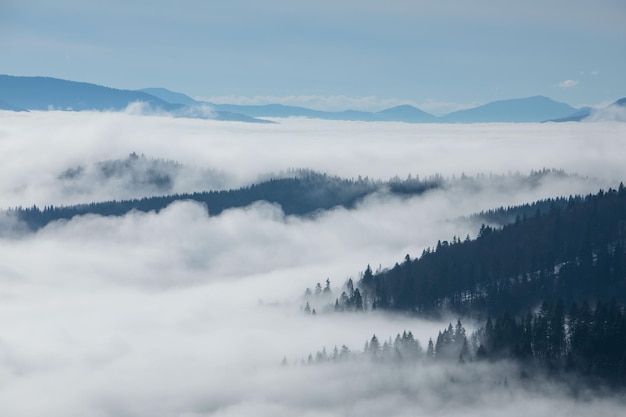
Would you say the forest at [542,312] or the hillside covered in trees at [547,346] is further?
the forest at [542,312]

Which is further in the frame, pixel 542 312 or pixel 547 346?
pixel 542 312

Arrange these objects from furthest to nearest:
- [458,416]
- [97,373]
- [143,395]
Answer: [97,373]
[143,395]
[458,416]

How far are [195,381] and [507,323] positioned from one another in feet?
208

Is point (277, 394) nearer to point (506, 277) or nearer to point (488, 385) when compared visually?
point (488, 385)

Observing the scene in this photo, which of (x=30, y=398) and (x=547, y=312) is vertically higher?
(x=547, y=312)

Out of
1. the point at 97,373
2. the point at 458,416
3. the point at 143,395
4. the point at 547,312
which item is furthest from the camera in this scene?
the point at 97,373

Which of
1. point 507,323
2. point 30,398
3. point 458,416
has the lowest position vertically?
point 30,398

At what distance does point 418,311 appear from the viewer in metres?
194

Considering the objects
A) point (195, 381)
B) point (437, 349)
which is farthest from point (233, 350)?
point (437, 349)

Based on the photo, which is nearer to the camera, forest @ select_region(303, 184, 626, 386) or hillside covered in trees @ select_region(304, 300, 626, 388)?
hillside covered in trees @ select_region(304, 300, 626, 388)

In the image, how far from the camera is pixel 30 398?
16788 cm

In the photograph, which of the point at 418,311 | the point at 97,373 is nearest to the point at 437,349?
the point at 418,311

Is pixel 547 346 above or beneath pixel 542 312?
beneath

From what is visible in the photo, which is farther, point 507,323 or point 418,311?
point 418,311
